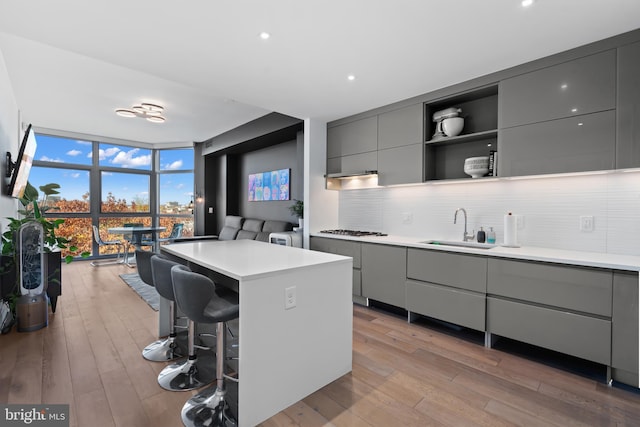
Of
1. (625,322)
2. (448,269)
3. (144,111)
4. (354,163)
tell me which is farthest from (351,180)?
(144,111)

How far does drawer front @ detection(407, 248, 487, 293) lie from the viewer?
2639 millimetres

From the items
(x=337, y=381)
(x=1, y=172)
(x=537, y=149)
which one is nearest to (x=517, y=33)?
(x=537, y=149)

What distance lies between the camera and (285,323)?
1.77m

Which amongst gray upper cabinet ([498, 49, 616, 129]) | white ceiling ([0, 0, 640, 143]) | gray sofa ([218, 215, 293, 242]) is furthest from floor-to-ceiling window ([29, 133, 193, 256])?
gray upper cabinet ([498, 49, 616, 129])

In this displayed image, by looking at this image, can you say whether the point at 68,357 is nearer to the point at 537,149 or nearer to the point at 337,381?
the point at 337,381

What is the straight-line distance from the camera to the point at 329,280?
202 cm

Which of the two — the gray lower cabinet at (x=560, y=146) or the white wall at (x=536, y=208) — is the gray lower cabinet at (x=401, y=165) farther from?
the gray lower cabinet at (x=560, y=146)

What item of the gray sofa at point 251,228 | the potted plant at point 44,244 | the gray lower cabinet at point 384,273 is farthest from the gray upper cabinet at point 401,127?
the potted plant at point 44,244

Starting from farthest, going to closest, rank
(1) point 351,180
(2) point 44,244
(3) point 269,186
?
(3) point 269,186
(1) point 351,180
(2) point 44,244

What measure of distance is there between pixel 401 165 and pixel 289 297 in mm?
2377

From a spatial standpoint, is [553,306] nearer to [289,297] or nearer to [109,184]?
[289,297]

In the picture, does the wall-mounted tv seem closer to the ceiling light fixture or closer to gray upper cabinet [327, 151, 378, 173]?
the ceiling light fixture

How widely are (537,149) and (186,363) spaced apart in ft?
10.6

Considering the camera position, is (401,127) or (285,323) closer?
(285,323)
